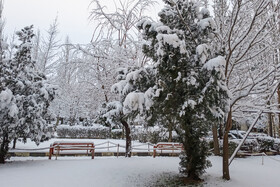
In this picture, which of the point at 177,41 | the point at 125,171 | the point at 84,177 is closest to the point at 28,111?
the point at 84,177

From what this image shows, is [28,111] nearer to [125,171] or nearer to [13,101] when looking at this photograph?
[13,101]

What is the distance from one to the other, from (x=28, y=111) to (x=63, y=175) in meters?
3.35

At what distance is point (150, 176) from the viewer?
744 centimetres

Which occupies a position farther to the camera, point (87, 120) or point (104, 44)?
point (87, 120)

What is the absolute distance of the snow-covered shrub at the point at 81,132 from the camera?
78.7 feet

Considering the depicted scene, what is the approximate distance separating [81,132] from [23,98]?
16256 mm

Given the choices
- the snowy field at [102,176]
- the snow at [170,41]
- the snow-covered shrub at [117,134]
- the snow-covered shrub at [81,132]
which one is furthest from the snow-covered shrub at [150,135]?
the snow at [170,41]

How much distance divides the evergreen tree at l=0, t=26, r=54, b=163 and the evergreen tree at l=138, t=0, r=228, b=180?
5.54m

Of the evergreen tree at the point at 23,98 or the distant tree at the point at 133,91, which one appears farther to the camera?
the evergreen tree at the point at 23,98

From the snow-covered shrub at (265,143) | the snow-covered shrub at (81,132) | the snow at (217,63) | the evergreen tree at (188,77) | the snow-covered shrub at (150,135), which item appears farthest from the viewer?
the snow-covered shrub at (81,132)

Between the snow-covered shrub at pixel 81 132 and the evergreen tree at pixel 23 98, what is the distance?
48.3 feet

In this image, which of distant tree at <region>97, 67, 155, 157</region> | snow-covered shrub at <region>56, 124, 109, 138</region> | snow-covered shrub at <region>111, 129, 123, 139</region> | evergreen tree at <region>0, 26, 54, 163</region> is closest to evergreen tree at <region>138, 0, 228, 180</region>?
distant tree at <region>97, 67, 155, 157</region>

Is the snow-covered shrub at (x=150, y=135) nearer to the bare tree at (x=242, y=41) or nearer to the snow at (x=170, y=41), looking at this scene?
the bare tree at (x=242, y=41)

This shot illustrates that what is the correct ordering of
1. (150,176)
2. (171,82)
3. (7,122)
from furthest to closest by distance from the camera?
(7,122)
(150,176)
(171,82)
